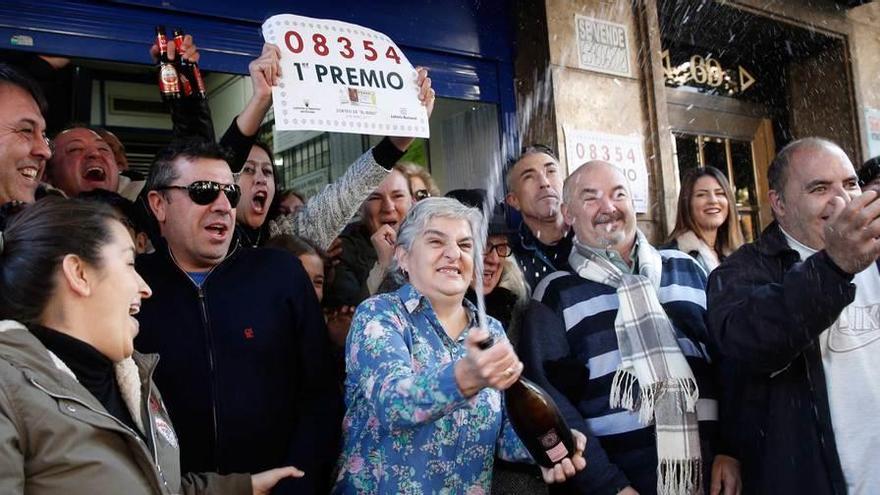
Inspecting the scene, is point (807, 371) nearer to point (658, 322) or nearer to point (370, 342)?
point (658, 322)

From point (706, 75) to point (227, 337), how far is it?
6.00 meters

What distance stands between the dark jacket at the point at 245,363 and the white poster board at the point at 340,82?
2.08 feet

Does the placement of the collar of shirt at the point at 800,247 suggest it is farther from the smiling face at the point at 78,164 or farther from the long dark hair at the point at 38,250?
the smiling face at the point at 78,164

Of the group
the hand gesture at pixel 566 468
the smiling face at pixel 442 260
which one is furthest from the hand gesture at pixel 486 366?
the smiling face at pixel 442 260

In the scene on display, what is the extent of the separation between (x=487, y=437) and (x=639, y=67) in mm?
4043

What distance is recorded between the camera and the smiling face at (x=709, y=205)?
4.60 meters

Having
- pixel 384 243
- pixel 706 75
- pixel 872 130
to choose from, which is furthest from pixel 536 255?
pixel 872 130

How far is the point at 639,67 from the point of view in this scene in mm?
5793

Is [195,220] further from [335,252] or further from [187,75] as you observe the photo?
[335,252]

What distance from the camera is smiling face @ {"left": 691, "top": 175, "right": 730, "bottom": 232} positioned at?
15.1 ft

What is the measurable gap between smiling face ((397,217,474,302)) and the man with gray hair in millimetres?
944

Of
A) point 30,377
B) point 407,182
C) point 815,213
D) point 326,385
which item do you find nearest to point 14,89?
point 30,377

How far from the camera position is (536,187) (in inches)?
157

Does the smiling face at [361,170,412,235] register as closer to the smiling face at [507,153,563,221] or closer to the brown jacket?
the smiling face at [507,153,563,221]
